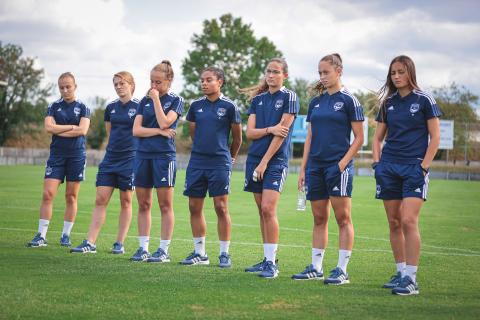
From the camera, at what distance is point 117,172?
10617mm

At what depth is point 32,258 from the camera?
950 centimetres

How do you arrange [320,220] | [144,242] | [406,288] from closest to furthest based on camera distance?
[406,288]
[320,220]
[144,242]

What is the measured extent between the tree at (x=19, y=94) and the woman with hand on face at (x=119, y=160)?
7283 centimetres

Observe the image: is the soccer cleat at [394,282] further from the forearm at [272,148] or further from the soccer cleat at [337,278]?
the forearm at [272,148]

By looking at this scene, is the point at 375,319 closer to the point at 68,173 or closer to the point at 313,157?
the point at 313,157

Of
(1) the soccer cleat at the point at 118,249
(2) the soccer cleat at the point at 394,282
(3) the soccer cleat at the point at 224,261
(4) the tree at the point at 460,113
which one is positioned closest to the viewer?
(2) the soccer cleat at the point at 394,282

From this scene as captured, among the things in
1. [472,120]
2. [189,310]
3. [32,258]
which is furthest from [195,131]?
[472,120]

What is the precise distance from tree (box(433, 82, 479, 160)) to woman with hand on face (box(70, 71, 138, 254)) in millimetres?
68724

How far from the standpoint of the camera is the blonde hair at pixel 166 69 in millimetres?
9695

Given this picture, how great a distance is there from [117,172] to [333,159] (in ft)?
12.1

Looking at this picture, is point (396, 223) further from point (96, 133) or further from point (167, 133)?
point (96, 133)

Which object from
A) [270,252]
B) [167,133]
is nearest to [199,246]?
[270,252]

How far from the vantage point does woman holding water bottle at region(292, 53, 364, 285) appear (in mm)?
8078

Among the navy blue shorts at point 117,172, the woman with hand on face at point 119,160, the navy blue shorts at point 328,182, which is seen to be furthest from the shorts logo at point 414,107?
the navy blue shorts at point 117,172
